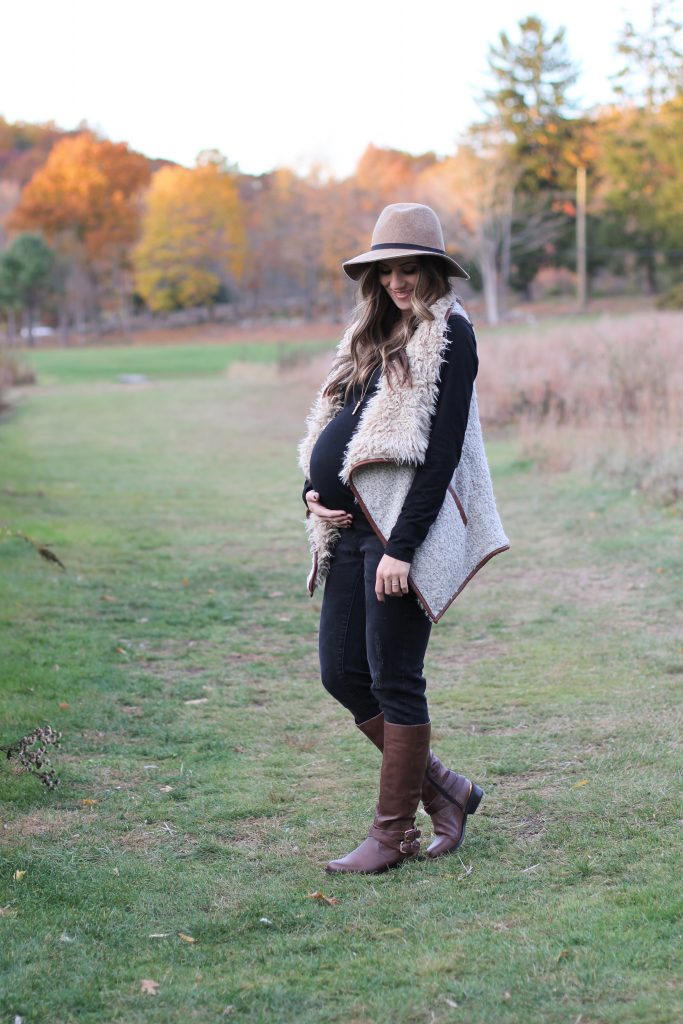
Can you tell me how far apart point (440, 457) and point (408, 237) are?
682 mm

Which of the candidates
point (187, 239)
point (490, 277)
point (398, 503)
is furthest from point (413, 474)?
point (187, 239)

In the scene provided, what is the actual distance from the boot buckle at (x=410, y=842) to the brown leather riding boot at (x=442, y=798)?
3.4 inches

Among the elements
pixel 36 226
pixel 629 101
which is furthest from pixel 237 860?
pixel 36 226

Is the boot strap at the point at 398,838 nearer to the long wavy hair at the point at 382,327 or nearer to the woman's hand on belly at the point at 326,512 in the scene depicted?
the woman's hand on belly at the point at 326,512

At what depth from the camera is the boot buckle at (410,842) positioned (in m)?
3.66

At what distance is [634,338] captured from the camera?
52.1 ft

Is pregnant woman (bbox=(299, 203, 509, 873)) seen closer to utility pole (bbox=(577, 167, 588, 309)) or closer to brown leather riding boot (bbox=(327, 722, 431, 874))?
brown leather riding boot (bbox=(327, 722, 431, 874))

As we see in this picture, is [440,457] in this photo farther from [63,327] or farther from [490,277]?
[63,327]

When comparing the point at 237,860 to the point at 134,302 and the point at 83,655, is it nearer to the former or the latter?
the point at 83,655

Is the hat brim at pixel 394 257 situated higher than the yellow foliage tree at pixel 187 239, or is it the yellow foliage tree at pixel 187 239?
the yellow foliage tree at pixel 187 239

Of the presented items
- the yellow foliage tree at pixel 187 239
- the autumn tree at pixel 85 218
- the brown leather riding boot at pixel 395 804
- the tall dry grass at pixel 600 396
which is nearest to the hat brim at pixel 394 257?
the brown leather riding boot at pixel 395 804

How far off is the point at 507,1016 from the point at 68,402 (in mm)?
26928

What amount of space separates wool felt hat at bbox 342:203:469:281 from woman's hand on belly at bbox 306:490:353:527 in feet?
2.51

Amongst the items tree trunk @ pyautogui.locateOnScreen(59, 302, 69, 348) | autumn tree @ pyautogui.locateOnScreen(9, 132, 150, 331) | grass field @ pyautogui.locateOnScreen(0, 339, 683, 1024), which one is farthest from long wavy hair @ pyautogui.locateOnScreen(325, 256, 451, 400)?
autumn tree @ pyautogui.locateOnScreen(9, 132, 150, 331)
